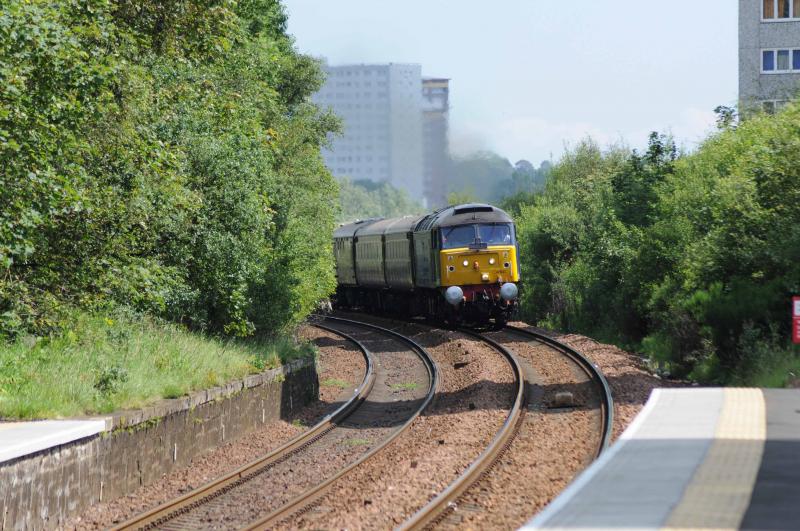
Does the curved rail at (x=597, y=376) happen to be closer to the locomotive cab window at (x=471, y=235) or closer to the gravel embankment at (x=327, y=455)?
the locomotive cab window at (x=471, y=235)

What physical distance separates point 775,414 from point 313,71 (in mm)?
33415

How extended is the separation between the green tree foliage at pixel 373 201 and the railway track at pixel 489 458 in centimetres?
13738

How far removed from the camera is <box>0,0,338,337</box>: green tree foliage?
13.4 metres

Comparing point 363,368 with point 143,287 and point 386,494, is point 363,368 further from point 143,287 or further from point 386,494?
point 386,494

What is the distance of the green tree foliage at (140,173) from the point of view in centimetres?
1339

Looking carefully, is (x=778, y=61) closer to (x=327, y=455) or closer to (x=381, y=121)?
(x=327, y=455)

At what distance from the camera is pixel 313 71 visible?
42219mm

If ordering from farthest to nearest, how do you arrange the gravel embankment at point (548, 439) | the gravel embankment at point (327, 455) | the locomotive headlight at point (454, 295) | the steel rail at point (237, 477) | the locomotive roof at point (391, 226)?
1. the locomotive roof at point (391, 226)
2. the locomotive headlight at point (454, 295)
3. the gravel embankment at point (327, 455)
4. the steel rail at point (237, 477)
5. the gravel embankment at point (548, 439)

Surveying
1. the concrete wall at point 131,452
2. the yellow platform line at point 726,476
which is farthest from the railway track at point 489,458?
the concrete wall at point 131,452

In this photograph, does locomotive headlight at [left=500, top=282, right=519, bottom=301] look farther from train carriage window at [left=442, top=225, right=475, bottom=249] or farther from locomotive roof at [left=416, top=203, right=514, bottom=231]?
locomotive roof at [left=416, top=203, right=514, bottom=231]

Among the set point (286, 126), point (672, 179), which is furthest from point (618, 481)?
point (286, 126)

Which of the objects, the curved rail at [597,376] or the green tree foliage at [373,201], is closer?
the curved rail at [597,376]

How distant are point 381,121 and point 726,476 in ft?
Result: 503

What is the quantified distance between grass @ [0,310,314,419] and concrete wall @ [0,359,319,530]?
1.20 feet
